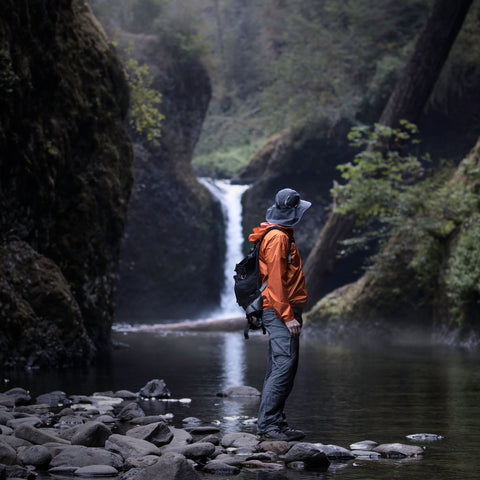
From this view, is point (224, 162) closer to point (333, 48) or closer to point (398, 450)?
point (333, 48)

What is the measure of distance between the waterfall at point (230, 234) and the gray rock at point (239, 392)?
65.1 feet

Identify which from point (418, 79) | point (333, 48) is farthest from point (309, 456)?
point (333, 48)

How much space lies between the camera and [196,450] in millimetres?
4754

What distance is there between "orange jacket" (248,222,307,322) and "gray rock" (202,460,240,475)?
1.29 meters

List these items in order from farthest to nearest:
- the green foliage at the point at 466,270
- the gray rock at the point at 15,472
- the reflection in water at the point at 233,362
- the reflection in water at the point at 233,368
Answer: the green foliage at the point at 466,270
the reflection in water at the point at 233,362
the reflection in water at the point at 233,368
the gray rock at the point at 15,472

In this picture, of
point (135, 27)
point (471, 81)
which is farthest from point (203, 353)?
point (135, 27)

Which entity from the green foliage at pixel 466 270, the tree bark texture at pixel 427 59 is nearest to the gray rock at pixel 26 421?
the green foliage at pixel 466 270

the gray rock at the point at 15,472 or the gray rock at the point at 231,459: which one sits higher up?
the gray rock at the point at 15,472

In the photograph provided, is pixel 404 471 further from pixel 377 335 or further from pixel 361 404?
pixel 377 335

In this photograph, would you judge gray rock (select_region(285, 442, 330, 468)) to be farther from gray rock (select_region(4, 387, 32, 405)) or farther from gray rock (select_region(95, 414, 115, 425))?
gray rock (select_region(4, 387, 32, 405))

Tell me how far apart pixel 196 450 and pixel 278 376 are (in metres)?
0.98

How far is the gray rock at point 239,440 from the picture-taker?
5.14 m

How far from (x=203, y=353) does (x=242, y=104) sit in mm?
43495

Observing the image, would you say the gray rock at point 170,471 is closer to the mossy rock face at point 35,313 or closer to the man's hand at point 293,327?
the man's hand at point 293,327
